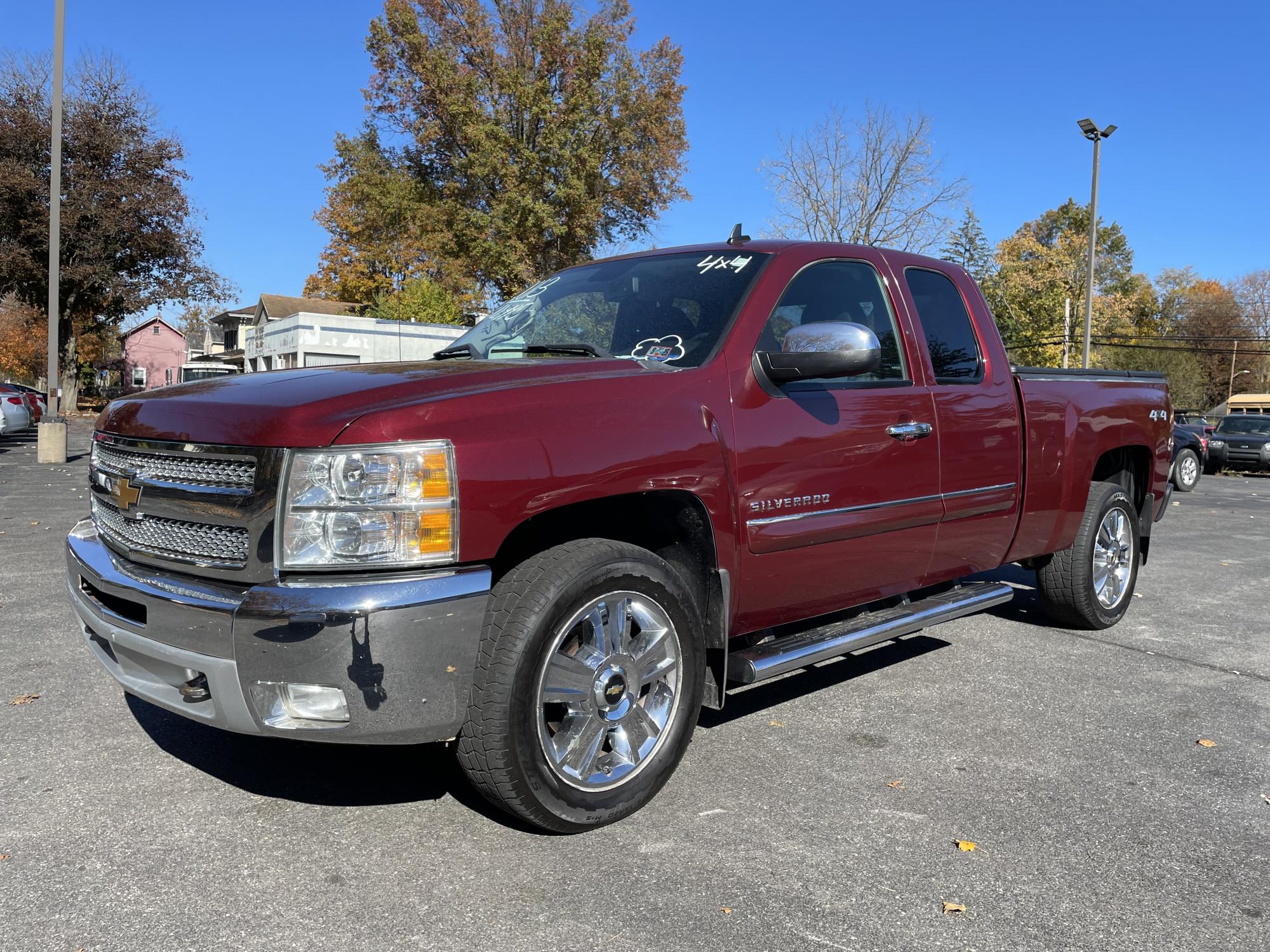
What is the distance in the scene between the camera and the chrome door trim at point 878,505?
Result: 3.59 m

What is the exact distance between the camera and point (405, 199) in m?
36.1

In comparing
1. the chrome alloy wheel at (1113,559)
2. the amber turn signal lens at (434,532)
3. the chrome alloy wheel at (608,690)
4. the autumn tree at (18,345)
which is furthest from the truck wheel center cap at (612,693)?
the autumn tree at (18,345)

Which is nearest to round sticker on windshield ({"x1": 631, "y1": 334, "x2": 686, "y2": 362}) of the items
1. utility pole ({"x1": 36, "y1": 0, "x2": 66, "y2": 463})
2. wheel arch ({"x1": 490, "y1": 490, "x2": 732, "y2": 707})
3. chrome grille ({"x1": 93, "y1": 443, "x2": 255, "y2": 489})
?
wheel arch ({"x1": 490, "y1": 490, "x2": 732, "y2": 707})

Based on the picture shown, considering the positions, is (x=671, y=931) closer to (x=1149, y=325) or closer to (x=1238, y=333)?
(x=1149, y=325)

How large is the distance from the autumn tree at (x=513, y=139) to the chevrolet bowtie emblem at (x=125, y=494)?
30.0m

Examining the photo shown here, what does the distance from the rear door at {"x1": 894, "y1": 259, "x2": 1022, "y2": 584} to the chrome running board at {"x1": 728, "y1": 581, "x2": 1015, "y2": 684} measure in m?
0.12

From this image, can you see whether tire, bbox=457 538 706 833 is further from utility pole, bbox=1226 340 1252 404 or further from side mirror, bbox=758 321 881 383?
utility pole, bbox=1226 340 1252 404

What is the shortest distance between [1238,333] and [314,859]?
9298 cm

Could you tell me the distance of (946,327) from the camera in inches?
186

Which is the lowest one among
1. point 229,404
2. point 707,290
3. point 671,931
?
point 671,931

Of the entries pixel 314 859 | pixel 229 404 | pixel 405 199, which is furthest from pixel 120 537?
pixel 405 199

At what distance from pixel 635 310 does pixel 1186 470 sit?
1824 centimetres

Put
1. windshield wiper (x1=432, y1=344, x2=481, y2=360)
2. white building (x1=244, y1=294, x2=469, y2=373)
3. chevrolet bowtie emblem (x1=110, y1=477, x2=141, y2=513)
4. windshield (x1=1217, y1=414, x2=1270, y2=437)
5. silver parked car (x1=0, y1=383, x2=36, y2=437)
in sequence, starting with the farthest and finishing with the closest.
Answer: white building (x1=244, y1=294, x2=469, y2=373) → windshield (x1=1217, y1=414, x2=1270, y2=437) → silver parked car (x1=0, y1=383, x2=36, y2=437) → windshield wiper (x1=432, y1=344, x2=481, y2=360) → chevrolet bowtie emblem (x1=110, y1=477, x2=141, y2=513)

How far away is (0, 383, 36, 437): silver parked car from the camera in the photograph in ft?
66.7
